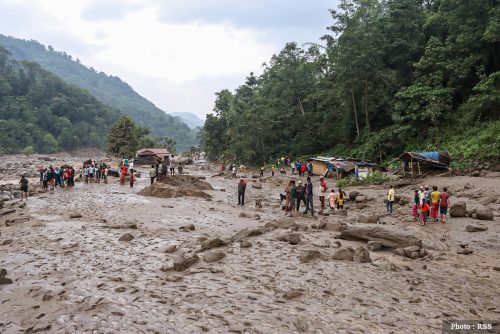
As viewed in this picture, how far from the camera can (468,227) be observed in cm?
1432

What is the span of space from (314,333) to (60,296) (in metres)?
5.20

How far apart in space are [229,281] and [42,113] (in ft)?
398

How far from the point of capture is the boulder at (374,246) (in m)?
11.6

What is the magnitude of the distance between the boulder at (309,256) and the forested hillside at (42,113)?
315ft

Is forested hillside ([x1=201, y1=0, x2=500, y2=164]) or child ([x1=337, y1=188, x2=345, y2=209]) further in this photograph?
forested hillside ([x1=201, y1=0, x2=500, y2=164])

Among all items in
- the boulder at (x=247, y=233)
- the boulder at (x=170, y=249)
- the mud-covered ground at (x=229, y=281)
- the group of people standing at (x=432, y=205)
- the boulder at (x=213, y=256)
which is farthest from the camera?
the group of people standing at (x=432, y=205)

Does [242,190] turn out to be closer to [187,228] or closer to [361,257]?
[187,228]

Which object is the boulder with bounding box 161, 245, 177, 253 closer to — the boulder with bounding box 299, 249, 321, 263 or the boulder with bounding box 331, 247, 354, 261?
the boulder with bounding box 299, 249, 321, 263

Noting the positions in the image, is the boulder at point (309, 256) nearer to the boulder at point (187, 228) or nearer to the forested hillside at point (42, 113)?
the boulder at point (187, 228)

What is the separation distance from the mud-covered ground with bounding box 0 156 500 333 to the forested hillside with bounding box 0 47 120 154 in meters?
91.1

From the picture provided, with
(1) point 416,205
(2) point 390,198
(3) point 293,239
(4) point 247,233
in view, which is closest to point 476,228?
(1) point 416,205

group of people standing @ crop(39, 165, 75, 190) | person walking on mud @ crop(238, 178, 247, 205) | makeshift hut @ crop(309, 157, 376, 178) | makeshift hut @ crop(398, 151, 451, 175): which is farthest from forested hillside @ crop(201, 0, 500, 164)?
group of people standing @ crop(39, 165, 75, 190)

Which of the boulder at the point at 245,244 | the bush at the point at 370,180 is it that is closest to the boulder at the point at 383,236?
the boulder at the point at 245,244

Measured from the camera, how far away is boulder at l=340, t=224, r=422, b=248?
1172cm
